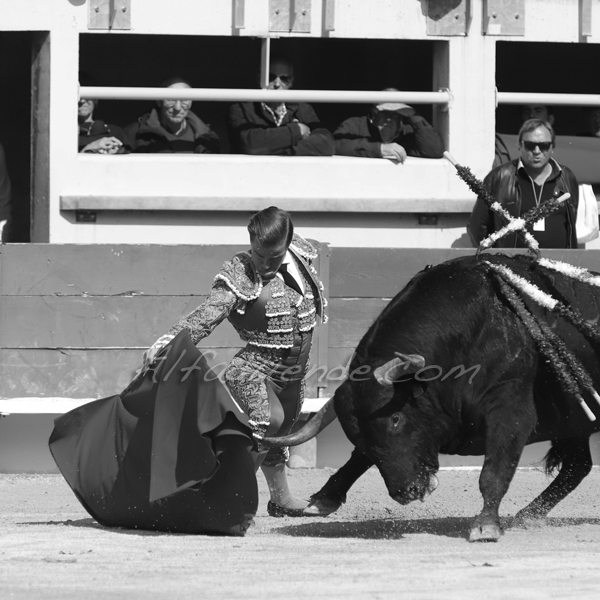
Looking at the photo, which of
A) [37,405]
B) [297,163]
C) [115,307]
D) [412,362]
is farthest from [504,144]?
[412,362]

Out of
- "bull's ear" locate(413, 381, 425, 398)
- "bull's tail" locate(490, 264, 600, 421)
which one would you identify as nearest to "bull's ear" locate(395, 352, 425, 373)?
"bull's ear" locate(413, 381, 425, 398)

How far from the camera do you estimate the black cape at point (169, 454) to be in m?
5.03

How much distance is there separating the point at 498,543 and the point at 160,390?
55.5 inches

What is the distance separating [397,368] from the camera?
495 cm

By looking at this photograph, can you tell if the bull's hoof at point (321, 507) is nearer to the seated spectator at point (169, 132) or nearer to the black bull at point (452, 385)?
the black bull at point (452, 385)

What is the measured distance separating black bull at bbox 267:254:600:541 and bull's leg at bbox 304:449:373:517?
0.06 m

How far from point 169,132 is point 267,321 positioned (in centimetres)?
305

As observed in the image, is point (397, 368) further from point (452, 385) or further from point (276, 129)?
point (276, 129)

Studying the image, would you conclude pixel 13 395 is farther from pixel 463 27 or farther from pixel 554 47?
pixel 554 47

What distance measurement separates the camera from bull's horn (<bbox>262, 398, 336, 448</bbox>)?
530 centimetres

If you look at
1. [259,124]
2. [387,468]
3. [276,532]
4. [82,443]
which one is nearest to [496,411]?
[387,468]

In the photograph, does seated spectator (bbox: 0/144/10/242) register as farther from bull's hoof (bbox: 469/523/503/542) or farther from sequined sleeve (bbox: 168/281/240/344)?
bull's hoof (bbox: 469/523/503/542)

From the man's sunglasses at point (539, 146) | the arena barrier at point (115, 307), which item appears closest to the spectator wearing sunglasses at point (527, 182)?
the man's sunglasses at point (539, 146)

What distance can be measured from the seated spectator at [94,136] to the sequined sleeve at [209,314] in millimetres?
2950
